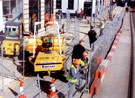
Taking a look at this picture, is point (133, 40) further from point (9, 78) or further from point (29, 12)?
point (9, 78)

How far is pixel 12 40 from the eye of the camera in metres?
13.7

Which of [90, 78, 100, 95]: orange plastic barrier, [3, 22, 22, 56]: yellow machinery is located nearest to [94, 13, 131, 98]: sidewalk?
[90, 78, 100, 95]: orange plastic barrier

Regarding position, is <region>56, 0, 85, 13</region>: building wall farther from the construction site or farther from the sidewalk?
the sidewalk

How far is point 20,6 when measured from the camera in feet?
72.7

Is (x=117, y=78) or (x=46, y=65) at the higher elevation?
(x=46, y=65)

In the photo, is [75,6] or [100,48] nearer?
[100,48]

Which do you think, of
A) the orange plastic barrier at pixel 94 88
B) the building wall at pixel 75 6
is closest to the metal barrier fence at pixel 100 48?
the orange plastic barrier at pixel 94 88

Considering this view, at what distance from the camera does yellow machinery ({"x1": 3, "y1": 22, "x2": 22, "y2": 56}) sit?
13.3 meters

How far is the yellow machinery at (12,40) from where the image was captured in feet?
43.6

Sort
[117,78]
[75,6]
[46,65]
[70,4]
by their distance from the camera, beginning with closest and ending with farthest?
1. [46,65]
2. [117,78]
3. [75,6]
4. [70,4]

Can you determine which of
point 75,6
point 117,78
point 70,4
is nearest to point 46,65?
point 117,78

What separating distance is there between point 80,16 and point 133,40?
1656 centimetres

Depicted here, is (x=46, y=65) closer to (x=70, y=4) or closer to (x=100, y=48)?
(x=100, y=48)


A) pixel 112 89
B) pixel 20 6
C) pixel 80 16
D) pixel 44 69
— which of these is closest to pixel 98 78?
pixel 112 89
